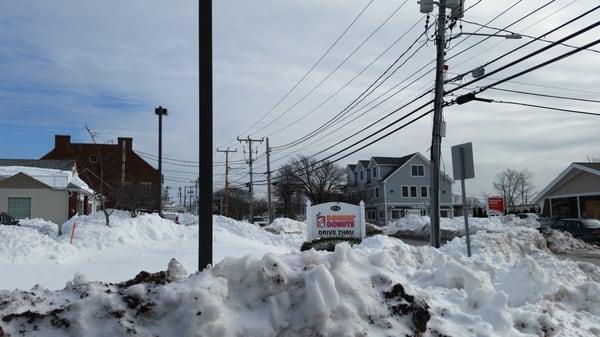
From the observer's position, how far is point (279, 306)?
4.89 metres

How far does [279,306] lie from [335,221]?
17.0 metres

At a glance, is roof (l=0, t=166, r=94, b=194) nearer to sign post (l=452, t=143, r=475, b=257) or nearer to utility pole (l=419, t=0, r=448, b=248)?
utility pole (l=419, t=0, r=448, b=248)

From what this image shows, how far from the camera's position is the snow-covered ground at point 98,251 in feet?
43.6

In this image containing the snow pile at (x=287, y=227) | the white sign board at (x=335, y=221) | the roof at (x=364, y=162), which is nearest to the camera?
the white sign board at (x=335, y=221)

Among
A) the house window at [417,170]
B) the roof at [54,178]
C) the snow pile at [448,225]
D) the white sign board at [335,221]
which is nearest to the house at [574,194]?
the snow pile at [448,225]

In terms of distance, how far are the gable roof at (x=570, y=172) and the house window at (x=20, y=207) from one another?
39013 millimetres

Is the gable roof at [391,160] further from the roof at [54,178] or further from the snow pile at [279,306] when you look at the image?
the snow pile at [279,306]

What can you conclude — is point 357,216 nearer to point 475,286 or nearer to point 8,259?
point 8,259

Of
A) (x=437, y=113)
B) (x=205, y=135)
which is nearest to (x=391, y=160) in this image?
(x=437, y=113)

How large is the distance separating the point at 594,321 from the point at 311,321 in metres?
4.33

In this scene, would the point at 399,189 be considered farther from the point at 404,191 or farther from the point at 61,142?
the point at 61,142

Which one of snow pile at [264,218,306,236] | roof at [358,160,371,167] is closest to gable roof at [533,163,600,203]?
snow pile at [264,218,306,236]

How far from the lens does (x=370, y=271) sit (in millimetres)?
5840

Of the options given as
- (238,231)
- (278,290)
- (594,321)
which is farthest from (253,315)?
(238,231)
